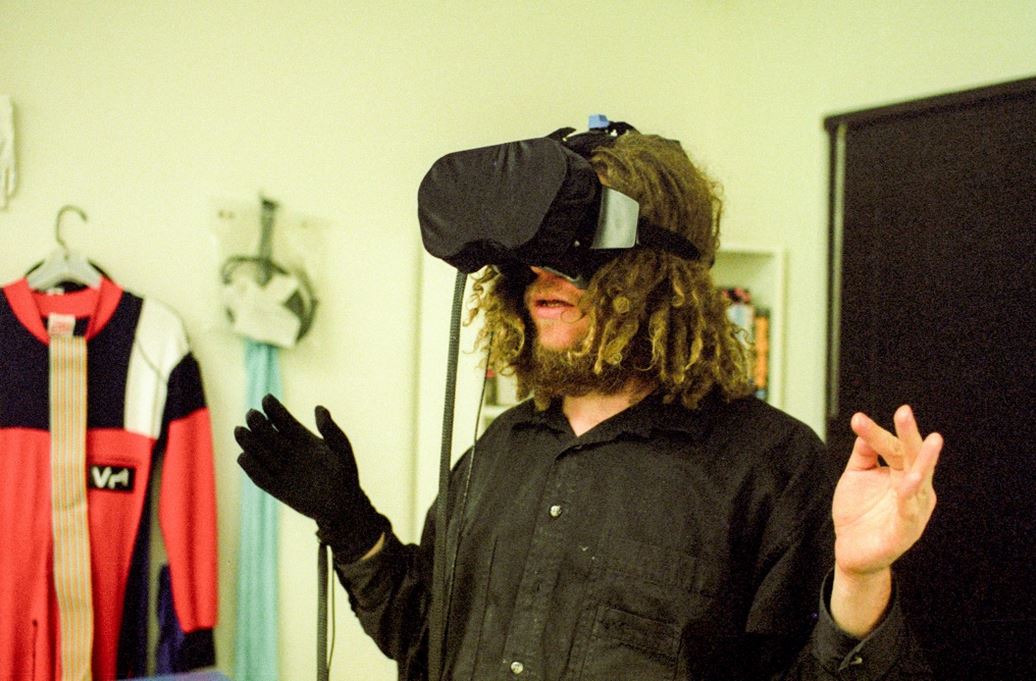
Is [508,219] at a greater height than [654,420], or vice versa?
[508,219]

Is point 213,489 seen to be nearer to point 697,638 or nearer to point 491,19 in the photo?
point 697,638

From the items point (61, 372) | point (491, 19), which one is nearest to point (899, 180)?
point (491, 19)

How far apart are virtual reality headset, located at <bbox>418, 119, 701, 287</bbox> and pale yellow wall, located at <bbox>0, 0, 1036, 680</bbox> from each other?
3.48 feet

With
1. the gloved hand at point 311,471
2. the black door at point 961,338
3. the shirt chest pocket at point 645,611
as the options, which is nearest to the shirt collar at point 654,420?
the shirt chest pocket at point 645,611

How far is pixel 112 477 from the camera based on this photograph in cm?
170

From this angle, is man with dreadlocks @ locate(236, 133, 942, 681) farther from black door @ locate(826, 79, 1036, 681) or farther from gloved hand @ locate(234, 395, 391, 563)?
black door @ locate(826, 79, 1036, 681)

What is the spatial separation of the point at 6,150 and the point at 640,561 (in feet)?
4.79

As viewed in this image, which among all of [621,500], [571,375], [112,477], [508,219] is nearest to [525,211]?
[508,219]

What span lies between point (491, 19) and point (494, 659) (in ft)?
5.67

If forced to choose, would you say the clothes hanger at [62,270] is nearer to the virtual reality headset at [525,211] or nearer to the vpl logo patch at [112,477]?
the vpl logo patch at [112,477]

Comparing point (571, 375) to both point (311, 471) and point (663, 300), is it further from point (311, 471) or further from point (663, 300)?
point (311, 471)

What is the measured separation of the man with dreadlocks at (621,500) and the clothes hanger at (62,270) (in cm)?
86

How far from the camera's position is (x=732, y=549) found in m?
1.01

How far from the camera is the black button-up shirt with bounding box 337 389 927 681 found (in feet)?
3.22
